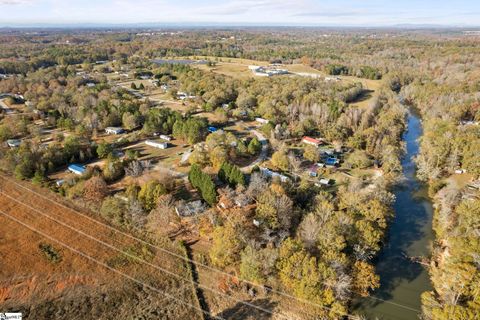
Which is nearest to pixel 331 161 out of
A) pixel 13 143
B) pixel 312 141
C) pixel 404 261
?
pixel 312 141

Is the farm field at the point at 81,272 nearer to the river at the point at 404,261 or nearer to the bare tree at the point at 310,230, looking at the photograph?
the bare tree at the point at 310,230

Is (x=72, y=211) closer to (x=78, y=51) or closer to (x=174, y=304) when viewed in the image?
(x=174, y=304)

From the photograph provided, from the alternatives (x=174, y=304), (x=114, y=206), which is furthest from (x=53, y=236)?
(x=174, y=304)

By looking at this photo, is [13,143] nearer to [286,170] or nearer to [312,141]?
[286,170]

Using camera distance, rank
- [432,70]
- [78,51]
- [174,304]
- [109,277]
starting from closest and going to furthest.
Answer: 1. [174,304]
2. [109,277]
3. [432,70]
4. [78,51]

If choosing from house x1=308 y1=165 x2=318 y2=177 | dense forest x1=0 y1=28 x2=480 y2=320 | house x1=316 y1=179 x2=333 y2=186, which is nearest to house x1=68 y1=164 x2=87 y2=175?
dense forest x1=0 y1=28 x2=480 y2=320
